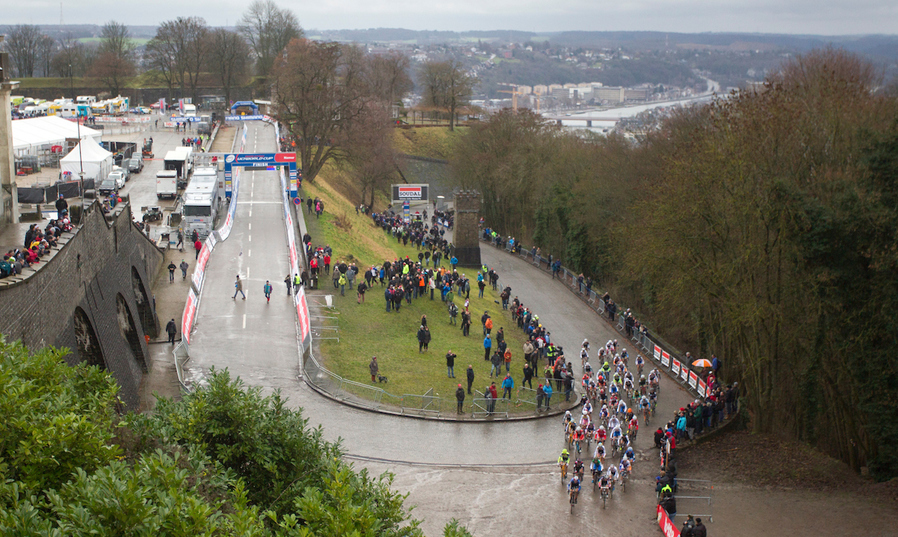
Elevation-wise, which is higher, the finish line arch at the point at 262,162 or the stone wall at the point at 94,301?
the finish line arch at the point at 262,162

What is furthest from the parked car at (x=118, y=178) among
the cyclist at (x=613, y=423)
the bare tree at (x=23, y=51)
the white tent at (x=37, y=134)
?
the bare tree at (x=23, y=51)

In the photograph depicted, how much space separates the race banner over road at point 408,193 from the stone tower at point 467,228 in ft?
27.9

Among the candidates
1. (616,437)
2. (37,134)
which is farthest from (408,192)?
(616,437)

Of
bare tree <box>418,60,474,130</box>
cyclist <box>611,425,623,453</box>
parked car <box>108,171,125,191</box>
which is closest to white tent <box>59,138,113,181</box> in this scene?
parked car <box>108,171,125,191</box>

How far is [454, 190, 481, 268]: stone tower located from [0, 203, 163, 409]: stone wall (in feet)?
74.3

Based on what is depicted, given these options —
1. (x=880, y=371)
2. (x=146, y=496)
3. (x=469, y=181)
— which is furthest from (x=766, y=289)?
(x=469, y=181)

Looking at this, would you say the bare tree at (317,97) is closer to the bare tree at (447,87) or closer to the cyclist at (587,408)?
the cyclist at (587,408)

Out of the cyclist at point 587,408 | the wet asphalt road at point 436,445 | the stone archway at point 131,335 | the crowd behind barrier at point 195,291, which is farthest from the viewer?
the stone archway at point 131,335

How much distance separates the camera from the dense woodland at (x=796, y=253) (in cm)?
2005

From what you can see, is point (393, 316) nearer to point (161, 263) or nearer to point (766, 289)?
point (161, 263)

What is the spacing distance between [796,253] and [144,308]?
2055cm

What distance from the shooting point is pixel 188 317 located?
83.5 feet

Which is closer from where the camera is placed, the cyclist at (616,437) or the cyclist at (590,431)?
the cyclist at (616,437)

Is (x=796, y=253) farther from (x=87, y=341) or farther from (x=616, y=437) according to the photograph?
(x=87, y=341)
